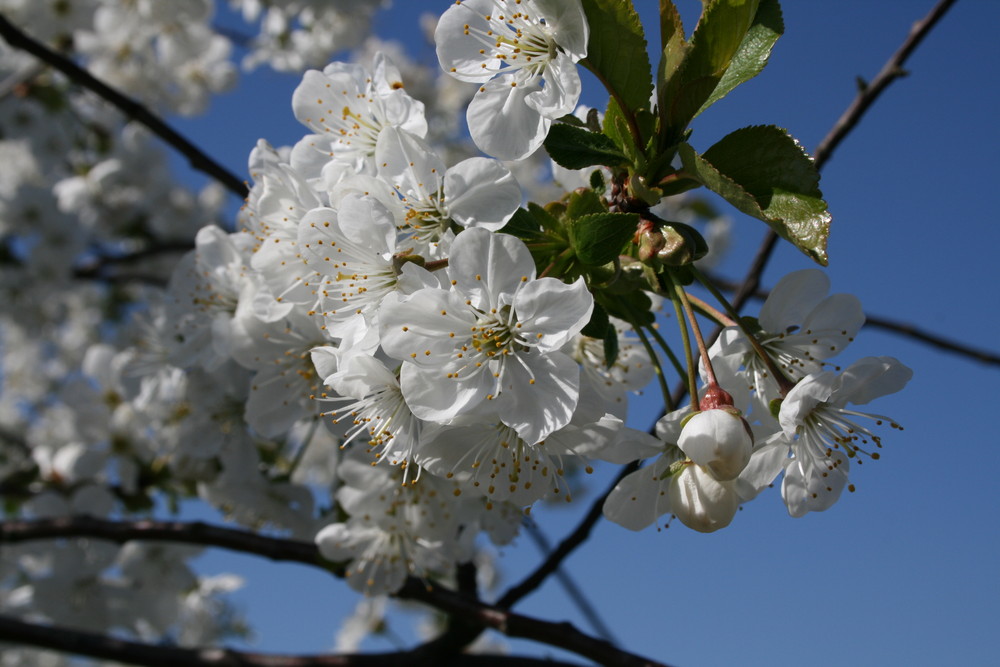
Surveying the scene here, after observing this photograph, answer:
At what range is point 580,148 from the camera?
1.33 metres

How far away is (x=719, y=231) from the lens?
9859 mm

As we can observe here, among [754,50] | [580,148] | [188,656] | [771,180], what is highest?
[754,50]

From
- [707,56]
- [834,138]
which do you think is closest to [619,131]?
[707,56]

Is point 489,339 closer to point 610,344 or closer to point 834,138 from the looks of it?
point 610,344

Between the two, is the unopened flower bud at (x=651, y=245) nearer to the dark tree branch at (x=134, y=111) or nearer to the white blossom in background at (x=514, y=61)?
the white blossom in background at (x=514, y=61)

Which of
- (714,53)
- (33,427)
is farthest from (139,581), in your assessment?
(33,427)

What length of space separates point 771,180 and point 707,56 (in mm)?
215

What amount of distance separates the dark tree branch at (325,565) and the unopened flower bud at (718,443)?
2.51 ft

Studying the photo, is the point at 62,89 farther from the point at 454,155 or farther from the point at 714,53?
the point at 714,53

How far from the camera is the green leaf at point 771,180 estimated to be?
1119mm

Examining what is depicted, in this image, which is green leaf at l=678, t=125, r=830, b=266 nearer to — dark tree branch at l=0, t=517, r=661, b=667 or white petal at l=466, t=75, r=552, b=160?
white petal at l=466, t=75, r=552, b=160

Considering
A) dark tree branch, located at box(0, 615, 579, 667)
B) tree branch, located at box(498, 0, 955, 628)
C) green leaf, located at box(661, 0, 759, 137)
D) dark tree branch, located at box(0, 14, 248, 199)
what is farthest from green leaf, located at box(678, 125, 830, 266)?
dark tree branch, located at box(0, 14, 248, 199)

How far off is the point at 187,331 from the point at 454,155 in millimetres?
6355

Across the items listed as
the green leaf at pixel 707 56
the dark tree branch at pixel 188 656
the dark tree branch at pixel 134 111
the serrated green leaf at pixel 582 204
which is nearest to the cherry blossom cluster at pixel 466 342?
the serrated green leaf at pixel 582 204
